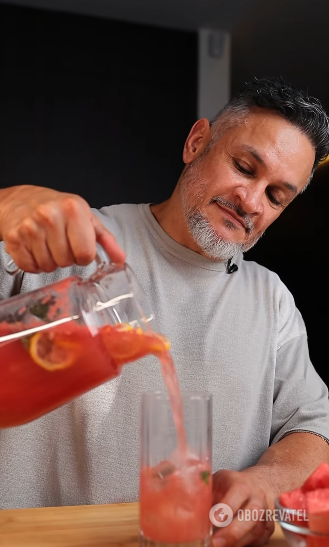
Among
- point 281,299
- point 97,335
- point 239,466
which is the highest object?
point 97,335

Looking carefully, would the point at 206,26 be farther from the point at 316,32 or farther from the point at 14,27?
the point at 14,27

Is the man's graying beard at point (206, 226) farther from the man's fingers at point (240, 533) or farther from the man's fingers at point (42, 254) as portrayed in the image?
the man's fingers at point (240, 533)

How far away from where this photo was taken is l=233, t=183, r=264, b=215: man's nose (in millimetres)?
1494

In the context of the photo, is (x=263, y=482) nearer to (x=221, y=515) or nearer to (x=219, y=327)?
(x=221, y=515)

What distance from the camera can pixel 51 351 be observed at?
802mm

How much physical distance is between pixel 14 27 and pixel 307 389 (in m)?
2.66

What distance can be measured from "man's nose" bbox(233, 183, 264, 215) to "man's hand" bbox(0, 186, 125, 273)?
0.65 metres

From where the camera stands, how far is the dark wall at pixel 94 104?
3.40 meters

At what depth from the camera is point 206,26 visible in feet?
12.3

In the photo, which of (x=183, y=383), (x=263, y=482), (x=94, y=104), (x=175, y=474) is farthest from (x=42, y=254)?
(x=94, y=104)

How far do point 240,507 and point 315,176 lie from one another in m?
2.40

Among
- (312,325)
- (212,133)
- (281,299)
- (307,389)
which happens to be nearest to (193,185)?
(212,133)

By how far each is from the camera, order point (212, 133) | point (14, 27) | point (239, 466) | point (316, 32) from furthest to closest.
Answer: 1. point (316, 32)
2. point (14, 27)
3. point (212, 133)
4. point (239, 466)

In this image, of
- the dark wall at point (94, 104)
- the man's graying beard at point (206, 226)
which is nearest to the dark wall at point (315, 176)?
the dark wall at point (94, 104)
